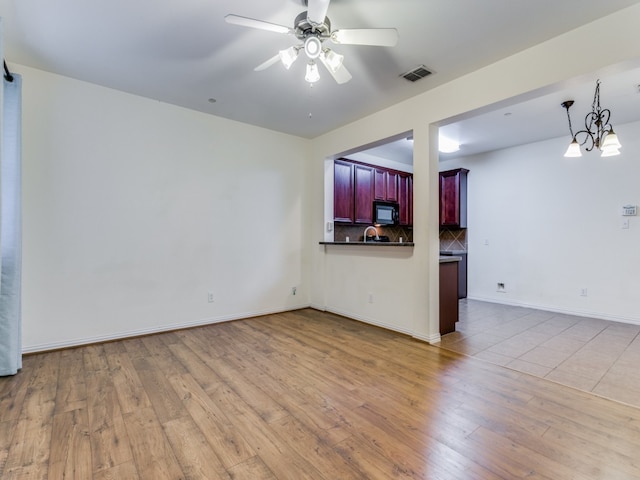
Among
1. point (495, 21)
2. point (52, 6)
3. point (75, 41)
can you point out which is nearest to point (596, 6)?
point (495, 21)

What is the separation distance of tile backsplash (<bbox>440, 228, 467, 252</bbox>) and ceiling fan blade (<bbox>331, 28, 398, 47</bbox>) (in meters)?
4.62

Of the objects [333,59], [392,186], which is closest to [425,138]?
[333,59]

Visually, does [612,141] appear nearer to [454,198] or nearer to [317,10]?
[454,198]

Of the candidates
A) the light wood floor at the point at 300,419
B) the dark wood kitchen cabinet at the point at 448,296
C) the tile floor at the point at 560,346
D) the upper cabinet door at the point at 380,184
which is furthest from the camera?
the upper cabinet door at the point at 380,184

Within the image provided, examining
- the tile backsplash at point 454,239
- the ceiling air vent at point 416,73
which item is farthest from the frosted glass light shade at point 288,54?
the tile backsplash at point 454,239

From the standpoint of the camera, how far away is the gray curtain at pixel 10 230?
240 cm

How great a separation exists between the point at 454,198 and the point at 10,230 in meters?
5.96

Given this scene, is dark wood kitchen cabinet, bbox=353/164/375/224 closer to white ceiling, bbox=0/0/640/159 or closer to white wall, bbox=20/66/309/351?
white wall, bbox=20/66/309/351

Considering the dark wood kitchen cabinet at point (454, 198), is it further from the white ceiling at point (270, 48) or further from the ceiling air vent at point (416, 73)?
the ceiling air vent at point (416, 73)

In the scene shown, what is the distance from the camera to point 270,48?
2496 millimetres

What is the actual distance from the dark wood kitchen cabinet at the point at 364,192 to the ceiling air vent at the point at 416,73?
232cm

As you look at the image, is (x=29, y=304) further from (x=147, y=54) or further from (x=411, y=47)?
(x=411, y=47)

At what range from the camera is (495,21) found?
2.16 meters

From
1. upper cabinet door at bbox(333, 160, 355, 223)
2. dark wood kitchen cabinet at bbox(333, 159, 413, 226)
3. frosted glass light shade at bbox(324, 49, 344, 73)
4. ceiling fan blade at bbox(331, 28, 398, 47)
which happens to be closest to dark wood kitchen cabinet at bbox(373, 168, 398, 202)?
dark wood kitchen cabinet at bbox(333, 159, 413, 226)
